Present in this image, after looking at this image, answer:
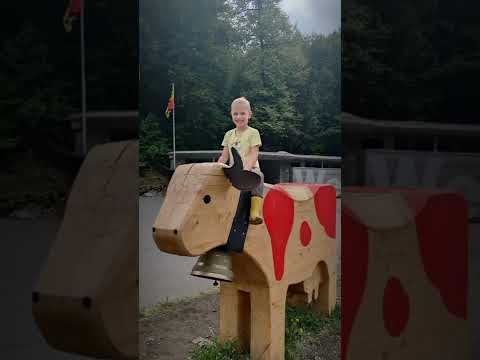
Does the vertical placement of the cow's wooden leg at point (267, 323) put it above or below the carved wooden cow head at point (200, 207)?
below

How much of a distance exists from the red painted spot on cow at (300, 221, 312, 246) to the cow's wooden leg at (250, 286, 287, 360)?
1.26 feet

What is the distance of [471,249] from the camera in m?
1.41

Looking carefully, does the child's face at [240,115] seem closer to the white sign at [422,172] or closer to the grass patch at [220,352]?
the white sign at [422,172]

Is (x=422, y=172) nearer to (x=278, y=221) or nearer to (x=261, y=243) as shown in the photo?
(x=261, y=243)

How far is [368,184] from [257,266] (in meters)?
1.15

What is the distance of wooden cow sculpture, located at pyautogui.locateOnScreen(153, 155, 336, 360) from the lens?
1991mm

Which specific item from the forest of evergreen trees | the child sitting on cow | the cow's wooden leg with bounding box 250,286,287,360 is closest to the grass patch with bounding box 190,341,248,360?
the cow's wooden leg with bounding box 250,286,287,360

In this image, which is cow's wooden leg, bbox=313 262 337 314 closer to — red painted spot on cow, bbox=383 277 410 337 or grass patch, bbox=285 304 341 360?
grass patch, bbox=285 304 341 360

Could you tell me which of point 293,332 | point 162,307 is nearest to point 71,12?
point 162,307

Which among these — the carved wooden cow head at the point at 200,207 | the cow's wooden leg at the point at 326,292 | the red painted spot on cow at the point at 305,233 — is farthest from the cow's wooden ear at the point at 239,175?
the cow's wooden leg at the point at 326,292

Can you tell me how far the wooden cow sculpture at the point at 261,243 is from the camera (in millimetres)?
1991

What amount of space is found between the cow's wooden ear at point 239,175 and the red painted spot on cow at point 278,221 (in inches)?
15.8

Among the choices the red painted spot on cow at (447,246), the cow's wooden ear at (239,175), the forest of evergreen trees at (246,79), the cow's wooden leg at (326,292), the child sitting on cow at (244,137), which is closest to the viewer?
the red painted spot on cow at (447,246)

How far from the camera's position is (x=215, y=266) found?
215cm
